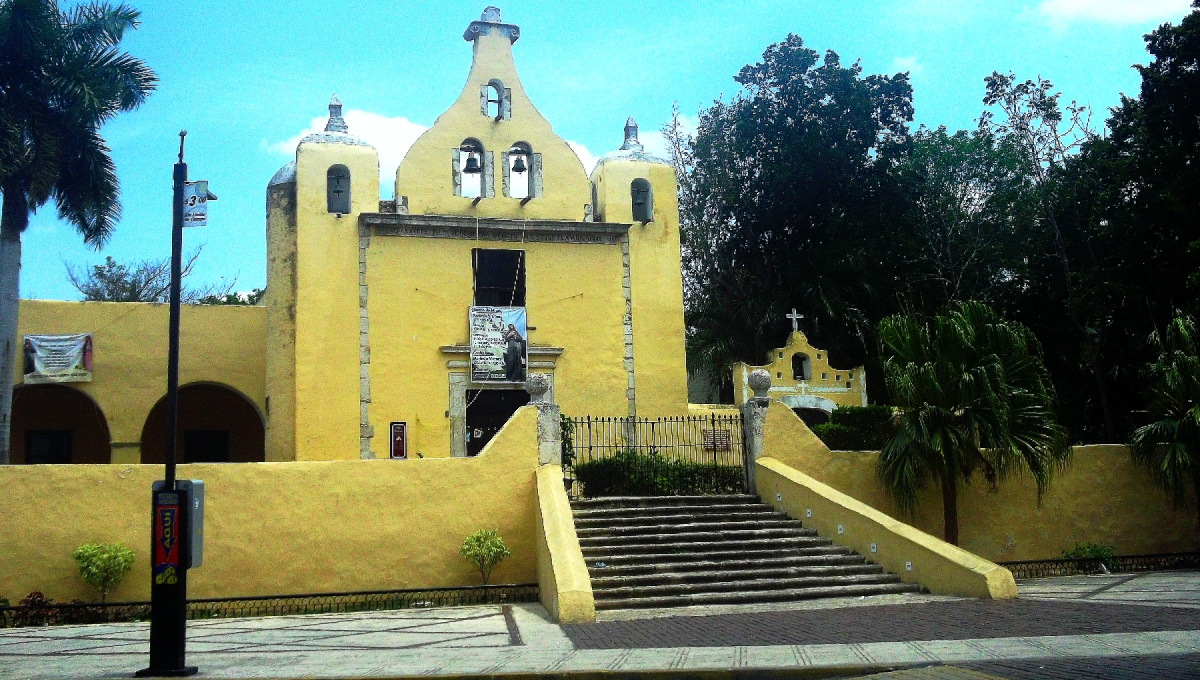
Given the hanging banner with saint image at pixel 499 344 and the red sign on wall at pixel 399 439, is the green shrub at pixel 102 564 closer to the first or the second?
the red sign on wall at pixel 399 439

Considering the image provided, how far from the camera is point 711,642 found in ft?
31.4

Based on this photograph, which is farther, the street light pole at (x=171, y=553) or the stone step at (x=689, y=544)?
the stone step at (x=689, y=544)

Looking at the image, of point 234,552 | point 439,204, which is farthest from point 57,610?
point 439,204

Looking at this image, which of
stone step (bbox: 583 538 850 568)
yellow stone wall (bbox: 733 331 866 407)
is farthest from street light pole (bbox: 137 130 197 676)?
yellow stone wall (bbox: 733 331 866 407)

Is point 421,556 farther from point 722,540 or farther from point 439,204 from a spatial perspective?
point 439,204

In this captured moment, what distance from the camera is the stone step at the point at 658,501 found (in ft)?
50.5

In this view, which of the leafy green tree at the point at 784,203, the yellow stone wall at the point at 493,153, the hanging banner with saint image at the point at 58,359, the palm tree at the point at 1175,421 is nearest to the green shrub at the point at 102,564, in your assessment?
the hanging banner with saint image at the point at 58,359

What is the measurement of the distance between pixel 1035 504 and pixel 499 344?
9.73 metres

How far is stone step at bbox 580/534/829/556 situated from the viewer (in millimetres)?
13961

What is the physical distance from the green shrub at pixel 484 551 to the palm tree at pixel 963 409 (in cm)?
607

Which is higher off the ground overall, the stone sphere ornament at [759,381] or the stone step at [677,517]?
the stone sphere ornament at [759,381]

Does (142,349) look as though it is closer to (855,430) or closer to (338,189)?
(338,189)

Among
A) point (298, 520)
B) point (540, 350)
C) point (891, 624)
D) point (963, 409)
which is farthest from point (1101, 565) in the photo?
→ point (298, 520)

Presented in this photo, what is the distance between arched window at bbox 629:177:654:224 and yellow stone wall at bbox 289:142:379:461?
5168 millimetres
